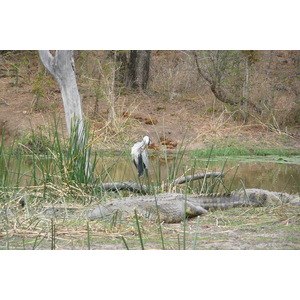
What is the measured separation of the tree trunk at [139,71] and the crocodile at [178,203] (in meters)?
3.86

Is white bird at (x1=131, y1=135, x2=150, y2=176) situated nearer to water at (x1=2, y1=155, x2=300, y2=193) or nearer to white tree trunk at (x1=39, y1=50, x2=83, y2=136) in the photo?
water at (x1=2, y1=155, x2=300, y2=193)

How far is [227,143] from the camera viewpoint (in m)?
6.31

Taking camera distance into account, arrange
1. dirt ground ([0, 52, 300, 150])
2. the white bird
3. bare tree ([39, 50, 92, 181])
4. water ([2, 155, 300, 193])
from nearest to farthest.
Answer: bare tree ([39, 50, 92, 181]), the white bird, water ([2, 155, 300, 193]), dirt ground ([0, 52, 300, 150])

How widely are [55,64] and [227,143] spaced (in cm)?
318

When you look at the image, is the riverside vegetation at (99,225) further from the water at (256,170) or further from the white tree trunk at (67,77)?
the water at (256,170)

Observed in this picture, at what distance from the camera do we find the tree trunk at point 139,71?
707 centimetres

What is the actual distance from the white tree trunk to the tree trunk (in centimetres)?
321

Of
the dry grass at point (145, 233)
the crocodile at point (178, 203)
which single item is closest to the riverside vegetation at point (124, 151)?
the dry grass at point (145, 233)

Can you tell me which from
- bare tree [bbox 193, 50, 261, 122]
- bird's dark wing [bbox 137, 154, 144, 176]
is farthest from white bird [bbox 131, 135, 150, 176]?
bare tree [bbox 193, 50, 261, 122]

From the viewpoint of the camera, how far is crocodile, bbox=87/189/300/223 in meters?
2.87

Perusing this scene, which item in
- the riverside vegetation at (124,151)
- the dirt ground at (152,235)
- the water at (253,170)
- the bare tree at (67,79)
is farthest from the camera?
the water at (253,170)

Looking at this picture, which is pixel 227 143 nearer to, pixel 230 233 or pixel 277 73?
pixel 277 73

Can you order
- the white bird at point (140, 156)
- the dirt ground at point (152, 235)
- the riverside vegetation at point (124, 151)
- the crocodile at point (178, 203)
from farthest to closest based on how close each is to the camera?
the white bird at point (140, 156), the crocodile at point (178, 203), the riverside vegetation at point (124, 151), the dirt ground at point (152, 235)

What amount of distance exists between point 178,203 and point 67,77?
1484mm
